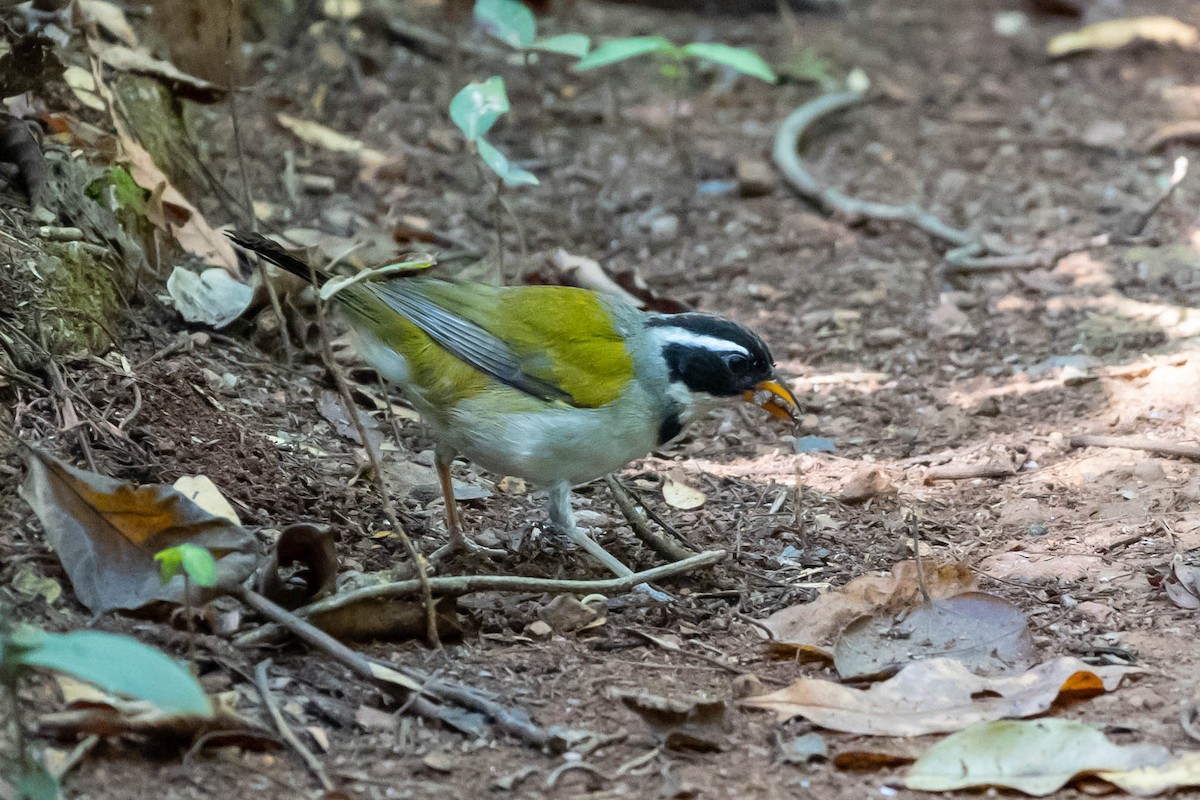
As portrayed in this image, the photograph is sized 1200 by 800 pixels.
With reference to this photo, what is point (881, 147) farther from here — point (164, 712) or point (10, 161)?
point (164, 712)

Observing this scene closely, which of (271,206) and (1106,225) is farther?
(1106,225)

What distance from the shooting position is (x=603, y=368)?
487cm

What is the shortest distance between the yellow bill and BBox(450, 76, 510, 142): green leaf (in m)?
1.68

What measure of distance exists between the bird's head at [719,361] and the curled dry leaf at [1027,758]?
177 centimetres

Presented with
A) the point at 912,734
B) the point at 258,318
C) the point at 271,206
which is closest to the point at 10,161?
the point at 258,318

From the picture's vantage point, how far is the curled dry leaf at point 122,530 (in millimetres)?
3674

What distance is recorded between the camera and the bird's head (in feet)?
16.1

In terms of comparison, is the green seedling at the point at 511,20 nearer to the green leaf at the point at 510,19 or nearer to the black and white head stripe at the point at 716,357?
the green leaf at the point at 510,19

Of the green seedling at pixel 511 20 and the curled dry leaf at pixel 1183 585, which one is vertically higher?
the green seedling at pixel 511 20

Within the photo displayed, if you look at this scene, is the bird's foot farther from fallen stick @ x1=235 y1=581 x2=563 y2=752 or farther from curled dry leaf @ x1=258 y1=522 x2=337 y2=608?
fallen stick @ x1=235 y1=581 x2=563 y2=752

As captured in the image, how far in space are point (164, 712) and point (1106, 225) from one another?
6994 millimetres

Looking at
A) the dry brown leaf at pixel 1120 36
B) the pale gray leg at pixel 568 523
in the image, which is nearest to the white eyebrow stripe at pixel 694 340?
the pale gray leg at pixel 568 523

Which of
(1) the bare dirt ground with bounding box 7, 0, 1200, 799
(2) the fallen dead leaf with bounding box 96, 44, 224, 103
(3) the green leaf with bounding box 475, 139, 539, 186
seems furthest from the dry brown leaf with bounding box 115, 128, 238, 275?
(3) the green leaf with bounding box 475, 139, 539, 186

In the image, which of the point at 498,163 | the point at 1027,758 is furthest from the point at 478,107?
the point at 1027,758
